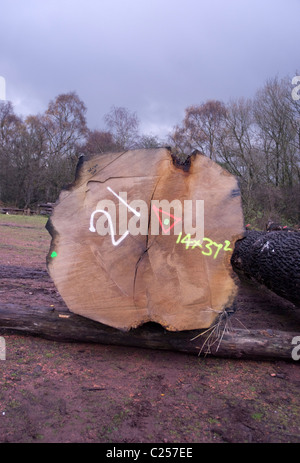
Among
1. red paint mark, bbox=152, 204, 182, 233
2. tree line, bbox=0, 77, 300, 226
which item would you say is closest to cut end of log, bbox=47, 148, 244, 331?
red paint mark, bbox=152, 204, 182, 233

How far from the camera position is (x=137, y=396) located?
2.32 metres

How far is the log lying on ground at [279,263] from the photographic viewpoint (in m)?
3.22

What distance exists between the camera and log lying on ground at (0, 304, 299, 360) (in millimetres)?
2818

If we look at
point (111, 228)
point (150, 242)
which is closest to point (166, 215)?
point (150, 242)

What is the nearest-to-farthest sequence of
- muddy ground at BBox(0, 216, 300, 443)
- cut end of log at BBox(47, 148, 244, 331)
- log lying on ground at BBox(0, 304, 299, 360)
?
1. muddy ground at BBox(0, 216, 300, 443)
2. cut end of log at BBox(47, 148, 244, 331)
3. log lying on ground at BBox(0, 304, 299, 360)

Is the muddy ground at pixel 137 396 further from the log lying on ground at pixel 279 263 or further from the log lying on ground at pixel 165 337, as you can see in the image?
the log lying on ground at pixel 279 263

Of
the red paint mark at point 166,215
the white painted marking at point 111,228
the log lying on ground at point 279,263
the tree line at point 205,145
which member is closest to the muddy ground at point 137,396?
the log lying on ground at point 279,263

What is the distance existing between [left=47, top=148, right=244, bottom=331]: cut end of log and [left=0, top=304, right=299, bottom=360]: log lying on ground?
0.94ft

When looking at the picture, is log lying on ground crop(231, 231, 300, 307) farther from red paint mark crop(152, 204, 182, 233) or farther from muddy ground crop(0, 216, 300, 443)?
muddy ground crop(0, 216, 300, 443)

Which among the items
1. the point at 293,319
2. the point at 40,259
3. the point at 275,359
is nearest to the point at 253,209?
the point at 40,259

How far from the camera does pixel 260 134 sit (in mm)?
21781

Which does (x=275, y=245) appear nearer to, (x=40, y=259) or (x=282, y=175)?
(x=40, y=259)

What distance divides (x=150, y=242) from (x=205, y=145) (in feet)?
69.1

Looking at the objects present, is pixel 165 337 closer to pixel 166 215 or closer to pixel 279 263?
pixel 166 215
